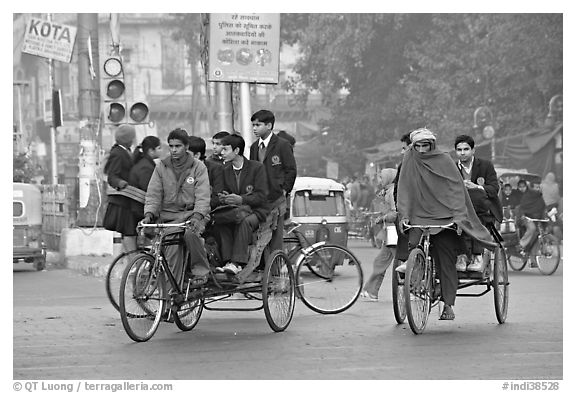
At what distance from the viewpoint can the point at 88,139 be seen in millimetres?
20859

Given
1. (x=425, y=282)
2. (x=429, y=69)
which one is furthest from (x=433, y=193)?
(x=429, y=69)

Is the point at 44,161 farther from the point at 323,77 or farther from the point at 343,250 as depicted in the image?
the point at 343,250

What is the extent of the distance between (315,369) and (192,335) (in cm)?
241

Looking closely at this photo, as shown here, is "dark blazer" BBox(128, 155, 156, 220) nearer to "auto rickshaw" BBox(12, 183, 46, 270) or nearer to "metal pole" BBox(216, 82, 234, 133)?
"metal pole" BBox(216, 82, 234, 133)

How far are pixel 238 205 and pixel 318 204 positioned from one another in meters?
7.98

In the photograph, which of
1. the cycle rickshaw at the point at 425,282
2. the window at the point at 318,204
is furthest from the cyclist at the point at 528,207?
the cycle rickshaw at the point at 425,282

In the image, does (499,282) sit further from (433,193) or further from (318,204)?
(318,204)

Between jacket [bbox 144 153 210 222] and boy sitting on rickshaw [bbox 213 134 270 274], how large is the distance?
264 millimetres

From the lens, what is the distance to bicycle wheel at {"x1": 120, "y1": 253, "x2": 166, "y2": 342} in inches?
385

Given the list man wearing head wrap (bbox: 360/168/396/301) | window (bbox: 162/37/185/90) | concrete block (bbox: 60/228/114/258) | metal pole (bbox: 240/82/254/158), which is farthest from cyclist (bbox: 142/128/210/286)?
window (bbox: 162/37/185/90)

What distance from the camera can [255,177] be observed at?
11.0m

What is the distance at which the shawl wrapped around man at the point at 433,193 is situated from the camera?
10617 millimetres

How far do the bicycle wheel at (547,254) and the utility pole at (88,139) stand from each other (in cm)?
687
